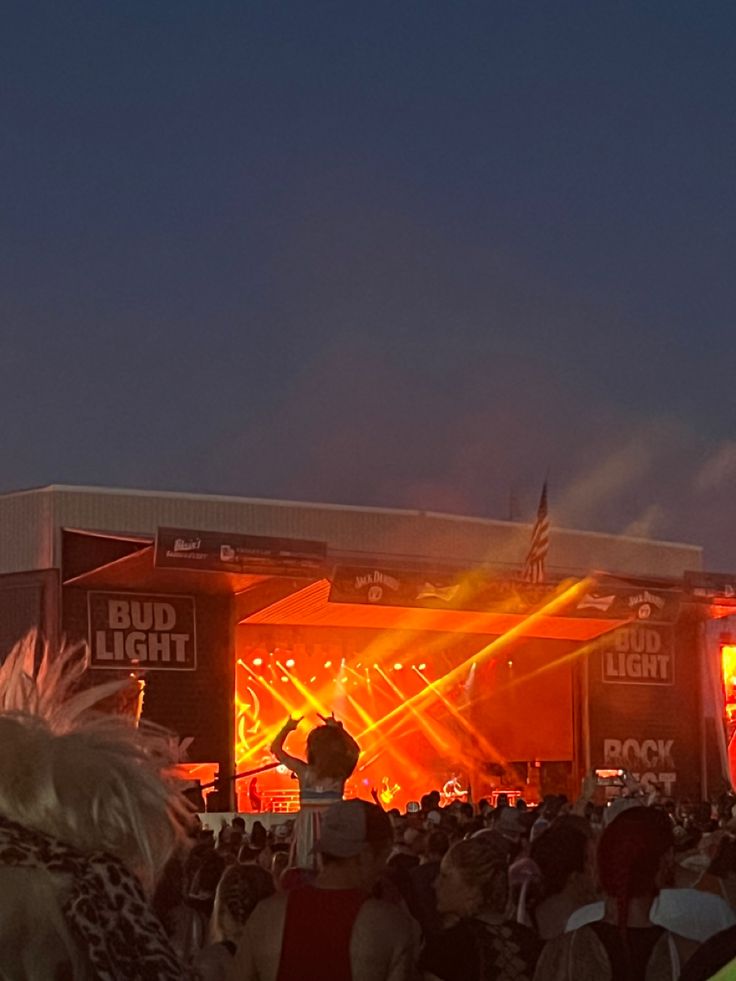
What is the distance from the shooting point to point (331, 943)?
399cm

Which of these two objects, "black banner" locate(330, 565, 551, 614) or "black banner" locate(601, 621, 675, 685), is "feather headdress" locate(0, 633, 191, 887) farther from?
"black banner" locate(601, 621, 675, 685)

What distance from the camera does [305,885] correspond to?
4215 millimetres

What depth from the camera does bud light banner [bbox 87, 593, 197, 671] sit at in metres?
28.2

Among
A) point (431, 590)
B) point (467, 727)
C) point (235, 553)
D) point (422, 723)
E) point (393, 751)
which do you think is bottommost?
point (393, 751)

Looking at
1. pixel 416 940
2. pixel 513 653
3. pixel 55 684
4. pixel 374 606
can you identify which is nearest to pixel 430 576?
pixel 374 606

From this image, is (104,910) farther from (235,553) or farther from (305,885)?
(235,553)

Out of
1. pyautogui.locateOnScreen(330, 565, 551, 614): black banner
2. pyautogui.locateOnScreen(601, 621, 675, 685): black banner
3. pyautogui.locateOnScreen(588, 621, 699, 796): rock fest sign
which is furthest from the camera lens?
pyautogui.locateOnScreen(601, 621, 675, 685): black banner

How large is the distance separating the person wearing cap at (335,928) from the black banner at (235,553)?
22.6 meters

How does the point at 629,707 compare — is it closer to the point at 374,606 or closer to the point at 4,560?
the point at 374,606

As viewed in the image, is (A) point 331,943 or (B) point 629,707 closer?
(A) point 331,943

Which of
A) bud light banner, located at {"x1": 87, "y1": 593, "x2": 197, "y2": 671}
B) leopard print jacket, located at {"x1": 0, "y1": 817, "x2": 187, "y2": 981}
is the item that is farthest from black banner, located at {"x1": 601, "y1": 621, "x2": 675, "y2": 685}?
leopard print jacket, located at {"x1": 0, "y1": 817, "x2": 187, "y2": 981}

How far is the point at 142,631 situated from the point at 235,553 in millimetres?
2824

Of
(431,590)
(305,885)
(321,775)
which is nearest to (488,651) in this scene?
(431,590)

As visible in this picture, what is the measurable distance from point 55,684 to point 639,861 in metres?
2.18
